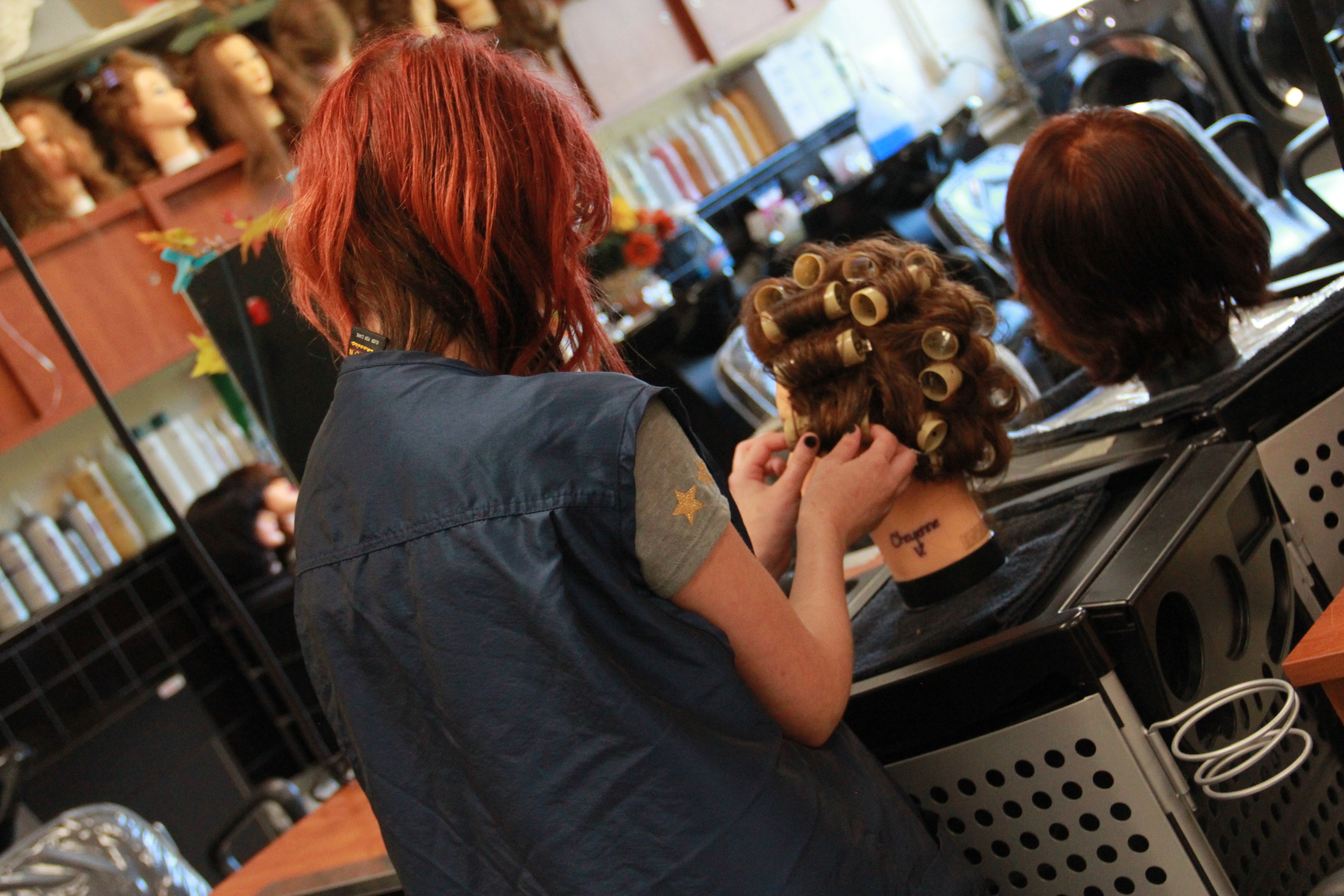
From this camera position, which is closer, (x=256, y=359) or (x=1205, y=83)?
(x=256, y=359)

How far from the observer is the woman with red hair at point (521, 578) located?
823mm

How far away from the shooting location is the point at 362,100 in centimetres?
91

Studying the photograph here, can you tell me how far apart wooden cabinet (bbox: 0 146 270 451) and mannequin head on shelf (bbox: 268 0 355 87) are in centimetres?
40

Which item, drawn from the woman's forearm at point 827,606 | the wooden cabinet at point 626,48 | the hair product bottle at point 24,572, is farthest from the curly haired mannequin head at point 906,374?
the wooden cabinet at point 626,48

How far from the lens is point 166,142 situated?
384 centimetres

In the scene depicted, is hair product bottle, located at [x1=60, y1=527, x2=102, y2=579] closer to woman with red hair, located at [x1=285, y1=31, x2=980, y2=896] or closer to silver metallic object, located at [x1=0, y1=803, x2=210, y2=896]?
silver metallic object, located at [x1=0, y1=803, x2=210, y2=896]

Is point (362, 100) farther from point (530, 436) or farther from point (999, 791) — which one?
point (999, 791)

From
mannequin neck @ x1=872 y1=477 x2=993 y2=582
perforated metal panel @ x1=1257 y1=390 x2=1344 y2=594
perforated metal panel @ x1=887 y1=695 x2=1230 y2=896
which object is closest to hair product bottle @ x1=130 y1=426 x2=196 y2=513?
mannequin neck @ x1=872 y1=477 x2=993 y2=582

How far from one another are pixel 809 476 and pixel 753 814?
1.41ft

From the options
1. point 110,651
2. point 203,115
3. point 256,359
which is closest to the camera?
point 256,359

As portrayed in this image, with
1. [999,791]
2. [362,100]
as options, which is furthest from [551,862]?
[362,100]

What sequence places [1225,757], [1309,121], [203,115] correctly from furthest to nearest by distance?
1. [1309,121]
2. [203,115]
3. [1225,757]

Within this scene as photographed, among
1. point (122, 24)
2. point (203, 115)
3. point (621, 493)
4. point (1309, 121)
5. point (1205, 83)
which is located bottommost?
point (1309, 121)

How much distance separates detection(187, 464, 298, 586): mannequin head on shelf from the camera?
3789mm
